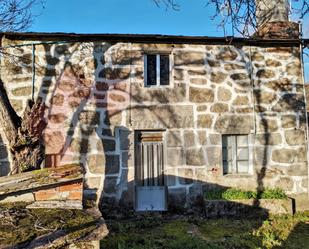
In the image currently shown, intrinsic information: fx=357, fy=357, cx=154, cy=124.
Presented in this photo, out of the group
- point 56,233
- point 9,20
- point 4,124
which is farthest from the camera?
point 9,20

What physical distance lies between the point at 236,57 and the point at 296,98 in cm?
186

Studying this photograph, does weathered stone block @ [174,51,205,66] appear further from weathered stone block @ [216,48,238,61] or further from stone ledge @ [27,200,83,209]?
stone ledge @ [27,200,83,209]

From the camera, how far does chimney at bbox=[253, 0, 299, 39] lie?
9.08 m

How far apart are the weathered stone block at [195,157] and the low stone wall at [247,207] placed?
97 cm

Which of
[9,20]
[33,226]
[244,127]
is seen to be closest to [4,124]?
[33,226]

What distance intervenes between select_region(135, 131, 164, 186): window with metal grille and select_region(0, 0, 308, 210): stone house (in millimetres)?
24

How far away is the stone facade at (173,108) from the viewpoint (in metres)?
8.27

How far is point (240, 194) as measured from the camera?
835 centimetres

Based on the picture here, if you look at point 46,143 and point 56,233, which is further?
point 46,143

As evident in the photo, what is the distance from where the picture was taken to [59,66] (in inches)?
330

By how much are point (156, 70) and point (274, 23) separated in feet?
10.9

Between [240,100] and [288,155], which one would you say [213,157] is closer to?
[240,100]

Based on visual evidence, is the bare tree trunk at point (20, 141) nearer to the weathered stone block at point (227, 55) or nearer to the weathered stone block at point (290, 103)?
the weathered stone block at point (227, 55)

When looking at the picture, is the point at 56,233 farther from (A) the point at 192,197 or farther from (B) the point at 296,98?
(B) the point at 296,98
